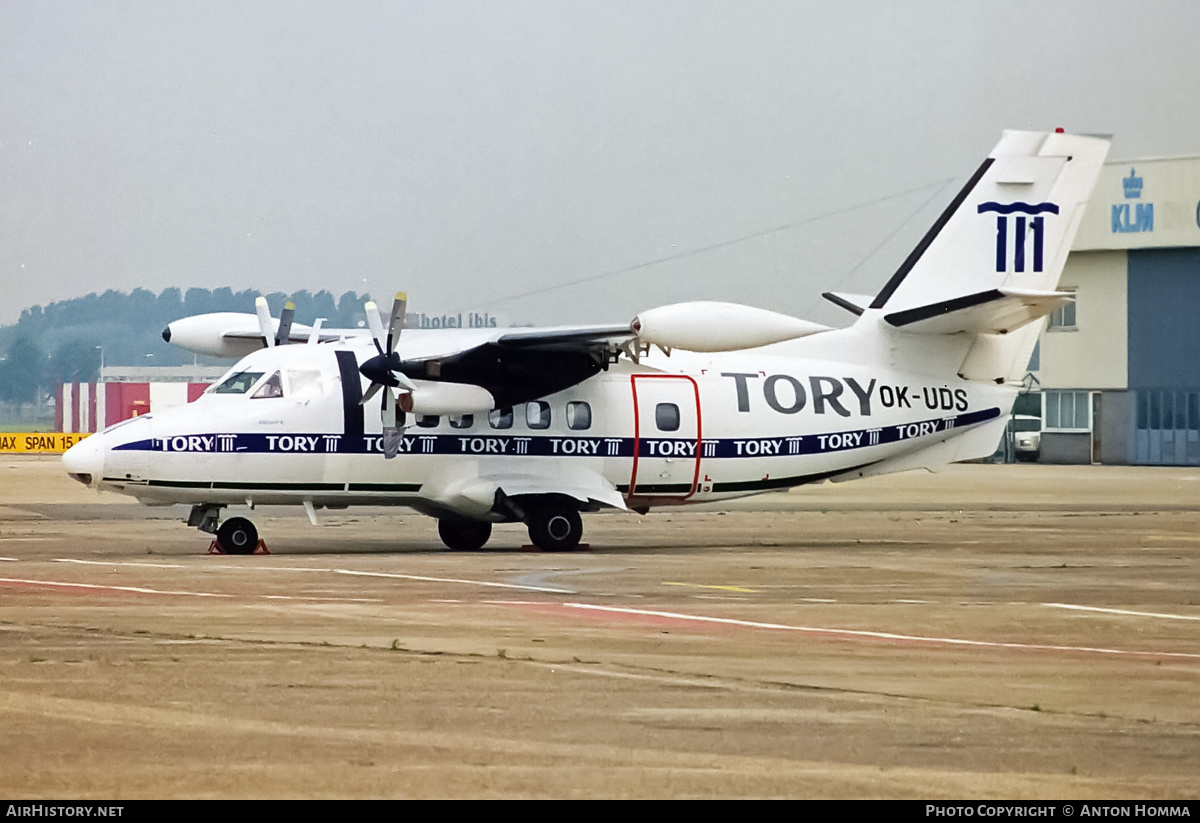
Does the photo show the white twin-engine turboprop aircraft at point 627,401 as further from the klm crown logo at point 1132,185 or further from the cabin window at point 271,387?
the klm crown logo at point 1132,185

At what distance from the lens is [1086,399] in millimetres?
65312

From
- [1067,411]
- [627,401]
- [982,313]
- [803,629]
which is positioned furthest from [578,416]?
[1067,411]

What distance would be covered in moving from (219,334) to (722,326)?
37.4ft

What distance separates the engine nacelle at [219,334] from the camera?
1111 inches

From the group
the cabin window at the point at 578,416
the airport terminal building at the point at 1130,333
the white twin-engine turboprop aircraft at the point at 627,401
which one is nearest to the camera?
the white twin-engine turboprop aircraft at the point at 627,401

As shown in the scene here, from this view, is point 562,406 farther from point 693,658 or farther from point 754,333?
point 693,658

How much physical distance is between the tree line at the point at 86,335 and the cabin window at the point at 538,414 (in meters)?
66.7

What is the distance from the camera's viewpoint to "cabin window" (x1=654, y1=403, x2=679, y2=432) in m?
24.6

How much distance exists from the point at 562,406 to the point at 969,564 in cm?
673

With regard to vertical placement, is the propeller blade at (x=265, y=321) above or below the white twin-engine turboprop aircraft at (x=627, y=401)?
above

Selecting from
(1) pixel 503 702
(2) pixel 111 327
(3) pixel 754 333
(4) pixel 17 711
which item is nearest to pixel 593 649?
(1) pixel 503 702

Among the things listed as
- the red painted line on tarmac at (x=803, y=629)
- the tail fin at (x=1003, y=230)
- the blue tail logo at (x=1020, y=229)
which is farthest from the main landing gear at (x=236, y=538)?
the blue tail logo at (x=1020, y=229)

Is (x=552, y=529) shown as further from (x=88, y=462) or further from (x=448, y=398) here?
(x=88, y=462)

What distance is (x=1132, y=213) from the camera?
6481cm
